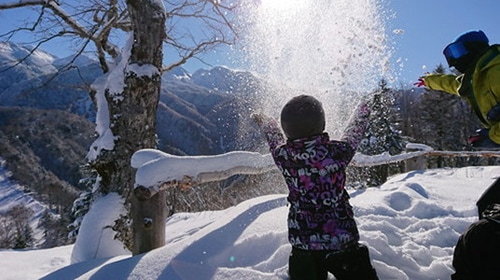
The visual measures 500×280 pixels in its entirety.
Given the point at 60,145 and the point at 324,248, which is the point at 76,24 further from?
the point at 60,145

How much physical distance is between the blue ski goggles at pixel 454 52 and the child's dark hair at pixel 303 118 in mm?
766

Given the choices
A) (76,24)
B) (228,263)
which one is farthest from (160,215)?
(76,24)

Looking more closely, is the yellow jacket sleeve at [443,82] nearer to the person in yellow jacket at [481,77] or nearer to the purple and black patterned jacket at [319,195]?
the person in yellow jacket at [481,77]

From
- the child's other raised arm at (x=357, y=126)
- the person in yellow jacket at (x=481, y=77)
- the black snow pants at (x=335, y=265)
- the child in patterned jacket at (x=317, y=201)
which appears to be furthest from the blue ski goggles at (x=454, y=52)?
the black snow pants at (x=335, y=265)

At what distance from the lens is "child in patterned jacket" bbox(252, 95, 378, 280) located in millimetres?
2172

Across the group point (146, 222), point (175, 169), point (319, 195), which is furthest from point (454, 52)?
point (146, 222)

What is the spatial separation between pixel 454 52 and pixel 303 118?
0.90m

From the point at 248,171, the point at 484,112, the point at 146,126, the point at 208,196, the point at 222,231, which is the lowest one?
the point at 208,196

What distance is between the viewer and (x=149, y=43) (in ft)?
18.7

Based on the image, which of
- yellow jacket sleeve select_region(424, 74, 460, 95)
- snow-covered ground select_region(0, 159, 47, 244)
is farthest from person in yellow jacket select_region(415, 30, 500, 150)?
snow-covered ground select_region(0, 159, 47, 244)

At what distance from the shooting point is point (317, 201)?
2270mm

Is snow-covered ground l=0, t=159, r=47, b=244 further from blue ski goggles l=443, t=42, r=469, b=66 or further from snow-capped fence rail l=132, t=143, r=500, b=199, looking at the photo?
blue ski goggles l=443, t=42, r=469, b=66

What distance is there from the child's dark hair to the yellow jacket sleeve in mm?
897

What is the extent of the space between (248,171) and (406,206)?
1.80m
